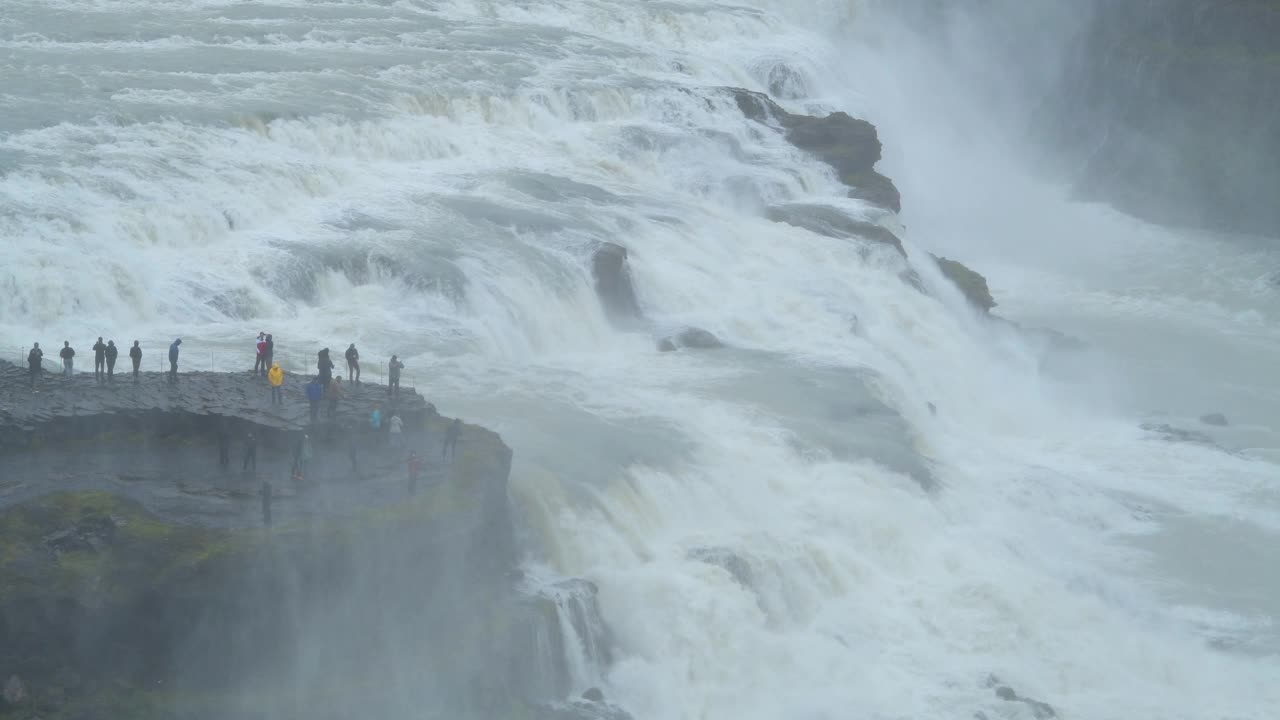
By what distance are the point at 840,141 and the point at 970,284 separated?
6092mm

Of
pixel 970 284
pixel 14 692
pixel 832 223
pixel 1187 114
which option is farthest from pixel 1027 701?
pixel 1187 114

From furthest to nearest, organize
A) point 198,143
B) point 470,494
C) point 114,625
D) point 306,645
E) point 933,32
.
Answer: point 933,32, point 198,143, point 470,494, point 306,645, point 114,625

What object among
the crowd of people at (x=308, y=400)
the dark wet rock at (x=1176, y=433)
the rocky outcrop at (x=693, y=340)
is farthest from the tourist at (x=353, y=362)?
the dark wet rock at (x=1176, y=433)

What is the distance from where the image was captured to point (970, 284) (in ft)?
122

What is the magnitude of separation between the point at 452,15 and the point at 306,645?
114 ft

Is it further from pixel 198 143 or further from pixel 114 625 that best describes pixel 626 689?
pixel 198 143

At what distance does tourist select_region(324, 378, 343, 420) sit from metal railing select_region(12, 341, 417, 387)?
7.16 feet

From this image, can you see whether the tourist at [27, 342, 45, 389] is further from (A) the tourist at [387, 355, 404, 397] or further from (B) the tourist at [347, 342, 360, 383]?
(A) the tourist at [387, 355, 404, 397]

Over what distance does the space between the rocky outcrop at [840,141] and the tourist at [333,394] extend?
2174 centimetres

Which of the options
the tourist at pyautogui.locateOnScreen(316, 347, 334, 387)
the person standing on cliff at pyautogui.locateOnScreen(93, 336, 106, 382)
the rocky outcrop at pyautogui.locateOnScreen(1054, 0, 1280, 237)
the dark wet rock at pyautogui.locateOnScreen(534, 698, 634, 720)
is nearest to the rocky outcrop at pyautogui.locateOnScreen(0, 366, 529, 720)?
the tourist at pyautogui.locateOnScreen(316, 347, 334, 387)

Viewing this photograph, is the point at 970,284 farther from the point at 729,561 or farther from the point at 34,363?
the point at 34,363

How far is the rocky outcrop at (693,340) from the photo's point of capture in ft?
94.2

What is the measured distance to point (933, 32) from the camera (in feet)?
203

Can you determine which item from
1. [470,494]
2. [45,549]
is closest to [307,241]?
[470,494]
